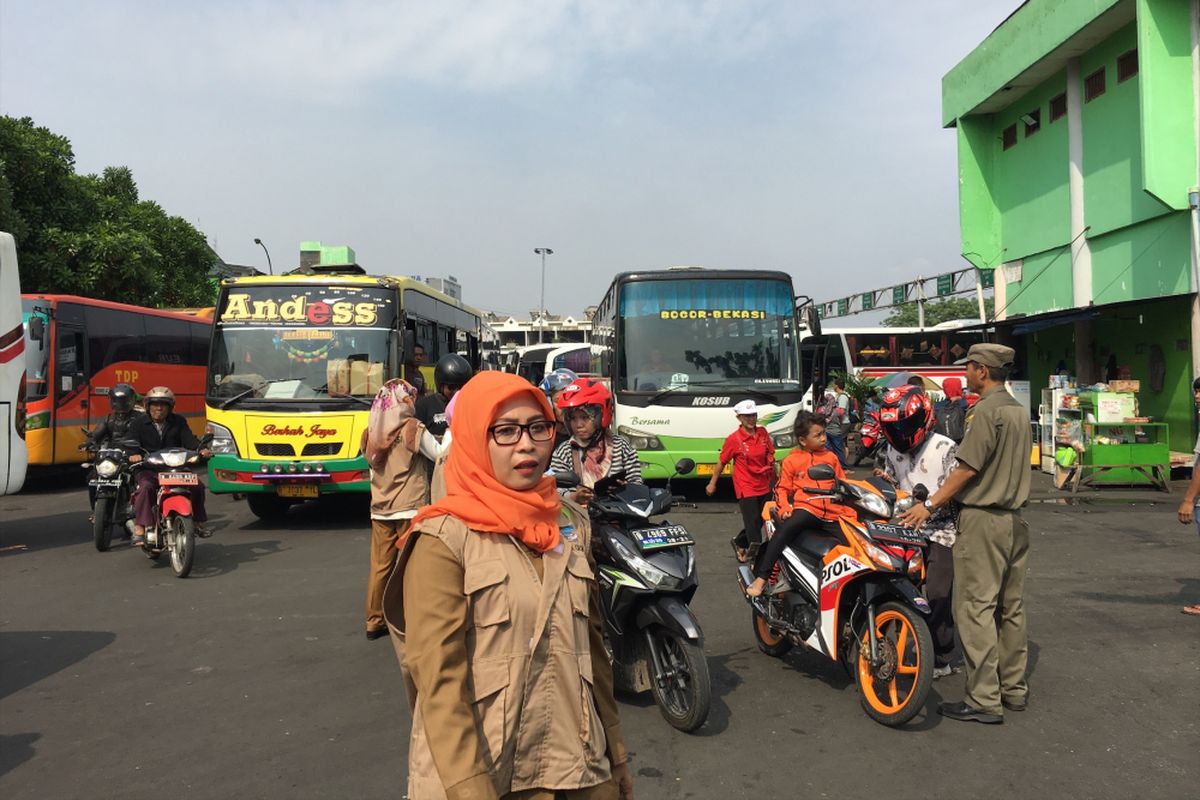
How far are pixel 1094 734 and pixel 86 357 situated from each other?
51.4ft

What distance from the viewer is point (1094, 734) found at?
429 centimetres

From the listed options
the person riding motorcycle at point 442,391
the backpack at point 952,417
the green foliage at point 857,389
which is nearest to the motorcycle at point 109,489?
the person riding motorcycle at point 442,391

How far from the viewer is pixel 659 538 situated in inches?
179

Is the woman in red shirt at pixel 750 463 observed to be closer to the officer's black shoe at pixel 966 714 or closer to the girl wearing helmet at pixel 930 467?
the girl wearing helmet at pixel 930 467

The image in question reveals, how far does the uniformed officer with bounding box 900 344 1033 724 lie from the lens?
14.6 feet

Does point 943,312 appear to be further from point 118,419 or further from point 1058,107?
point 118,419

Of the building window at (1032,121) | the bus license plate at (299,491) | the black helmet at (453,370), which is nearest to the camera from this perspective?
the black helmet at (453,370)

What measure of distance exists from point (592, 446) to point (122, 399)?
253 inches

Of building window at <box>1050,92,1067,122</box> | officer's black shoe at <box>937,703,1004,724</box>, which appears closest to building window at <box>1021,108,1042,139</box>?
building window at <box>1050,92,1067,122</box>

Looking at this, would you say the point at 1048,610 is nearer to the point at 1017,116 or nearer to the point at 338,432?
the point at 338,432

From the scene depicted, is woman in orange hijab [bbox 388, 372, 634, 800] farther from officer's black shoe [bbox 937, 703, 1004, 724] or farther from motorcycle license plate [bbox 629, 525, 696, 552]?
officer's black shoe [bbox 937, 703, 1004, 724]

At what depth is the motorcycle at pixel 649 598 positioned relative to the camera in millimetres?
4309

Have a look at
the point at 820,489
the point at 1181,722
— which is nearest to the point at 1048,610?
the point at 1181,722

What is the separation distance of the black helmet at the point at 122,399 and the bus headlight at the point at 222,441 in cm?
99
